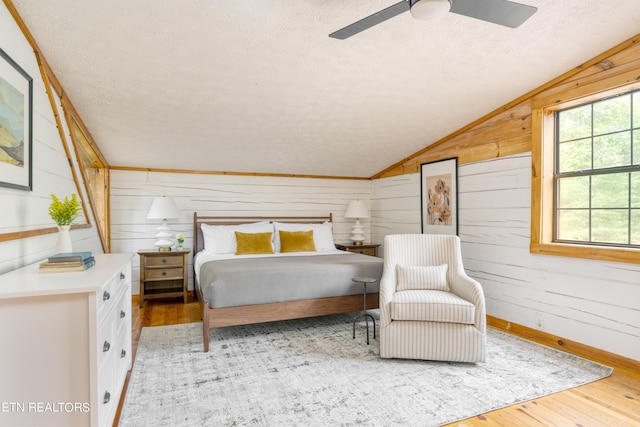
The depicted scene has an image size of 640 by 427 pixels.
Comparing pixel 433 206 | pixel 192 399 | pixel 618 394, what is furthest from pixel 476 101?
pixel 192 399

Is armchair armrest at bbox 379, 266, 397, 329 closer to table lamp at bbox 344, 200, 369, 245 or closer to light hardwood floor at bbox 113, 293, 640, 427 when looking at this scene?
light hardwood floor at bbox 113, 293, 640, 427

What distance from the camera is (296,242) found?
15.7 ft

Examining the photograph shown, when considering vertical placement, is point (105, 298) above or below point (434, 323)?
above

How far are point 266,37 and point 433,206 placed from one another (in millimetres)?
2931

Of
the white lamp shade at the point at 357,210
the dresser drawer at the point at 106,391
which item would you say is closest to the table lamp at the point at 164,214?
the white lamp shade at the point at 357,210

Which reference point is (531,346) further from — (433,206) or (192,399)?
(192,399)

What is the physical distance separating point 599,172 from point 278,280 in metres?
2.81

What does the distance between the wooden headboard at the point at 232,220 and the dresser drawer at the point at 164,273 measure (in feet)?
1.44

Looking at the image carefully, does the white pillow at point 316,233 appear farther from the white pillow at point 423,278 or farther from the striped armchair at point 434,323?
the striped armchair at point 434,323

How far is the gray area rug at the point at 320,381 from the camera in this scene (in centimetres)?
207

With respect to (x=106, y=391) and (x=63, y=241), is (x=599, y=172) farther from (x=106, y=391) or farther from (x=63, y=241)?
(x=63, y=241)

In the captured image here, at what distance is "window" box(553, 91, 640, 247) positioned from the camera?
9.08 feet

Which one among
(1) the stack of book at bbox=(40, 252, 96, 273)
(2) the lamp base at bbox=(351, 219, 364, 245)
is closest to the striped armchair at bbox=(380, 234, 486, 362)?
(1) the stack of book at bbox=(40, 252, 96, 273)

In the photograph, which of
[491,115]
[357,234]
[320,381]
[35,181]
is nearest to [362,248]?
[357,234]
